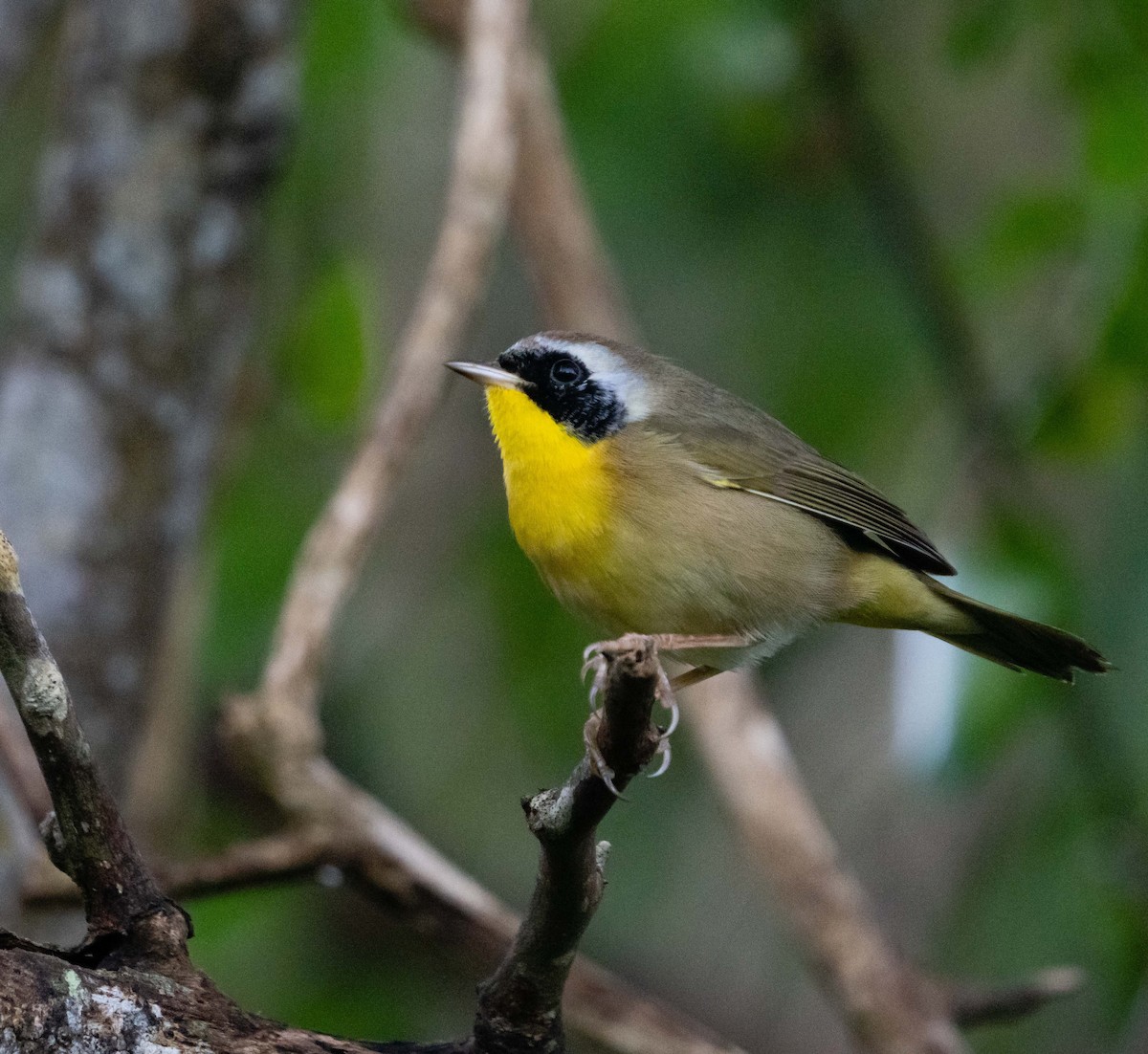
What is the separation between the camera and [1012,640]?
3.86 meters

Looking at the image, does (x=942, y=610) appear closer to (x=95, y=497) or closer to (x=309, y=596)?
(x=309, y=596)

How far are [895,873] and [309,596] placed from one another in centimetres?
362

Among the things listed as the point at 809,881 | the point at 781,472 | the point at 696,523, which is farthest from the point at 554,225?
the point at 809,881

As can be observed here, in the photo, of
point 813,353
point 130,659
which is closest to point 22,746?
point 130,659

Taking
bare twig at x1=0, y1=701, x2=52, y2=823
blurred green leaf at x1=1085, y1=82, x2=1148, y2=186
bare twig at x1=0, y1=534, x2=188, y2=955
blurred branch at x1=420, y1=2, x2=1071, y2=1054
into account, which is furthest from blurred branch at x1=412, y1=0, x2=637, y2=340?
bare twig at x1=0, y1=534, x2=188, y2=955

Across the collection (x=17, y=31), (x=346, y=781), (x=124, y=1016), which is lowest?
(x=346, y=781)

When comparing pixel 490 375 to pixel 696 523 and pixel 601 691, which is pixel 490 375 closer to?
pixel 696 523

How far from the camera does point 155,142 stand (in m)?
4.51

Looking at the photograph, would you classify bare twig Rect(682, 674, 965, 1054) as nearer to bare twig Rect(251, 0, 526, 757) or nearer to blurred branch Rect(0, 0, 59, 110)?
bare twig Rect(251, 0, 526, 757)

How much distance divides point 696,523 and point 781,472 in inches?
16.2

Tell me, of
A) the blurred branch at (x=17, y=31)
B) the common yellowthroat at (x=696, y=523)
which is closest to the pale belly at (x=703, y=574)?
the common yellowthroat at (x=696, y=523)

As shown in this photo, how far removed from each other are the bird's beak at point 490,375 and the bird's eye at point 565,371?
8cm

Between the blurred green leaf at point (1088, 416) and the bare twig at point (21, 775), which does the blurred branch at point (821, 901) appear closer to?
the blurred green leaf at point (1088, 416)

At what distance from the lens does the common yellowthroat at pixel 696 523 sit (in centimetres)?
339
